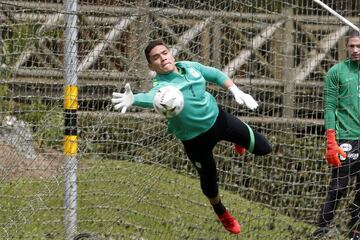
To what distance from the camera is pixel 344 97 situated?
28.0 ft

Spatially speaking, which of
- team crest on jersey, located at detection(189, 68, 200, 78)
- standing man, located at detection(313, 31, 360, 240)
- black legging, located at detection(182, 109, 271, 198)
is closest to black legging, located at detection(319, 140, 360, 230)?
standing man, located at detection(313, 31, 360, 240)

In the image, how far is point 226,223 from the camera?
26.1 ft

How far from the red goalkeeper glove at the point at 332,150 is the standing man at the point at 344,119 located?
3cm

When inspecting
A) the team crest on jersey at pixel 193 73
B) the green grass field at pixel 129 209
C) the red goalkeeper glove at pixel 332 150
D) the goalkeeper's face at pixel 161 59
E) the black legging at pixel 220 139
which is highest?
the goalkeeper's face at pixel 161 59

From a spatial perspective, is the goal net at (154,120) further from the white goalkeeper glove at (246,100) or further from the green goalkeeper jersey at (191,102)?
the white goalkeeper glove at (246,100)

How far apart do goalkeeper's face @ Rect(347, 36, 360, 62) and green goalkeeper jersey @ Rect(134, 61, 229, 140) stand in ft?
4.86

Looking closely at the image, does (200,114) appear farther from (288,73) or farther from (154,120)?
(288,73)

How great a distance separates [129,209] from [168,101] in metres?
1.99

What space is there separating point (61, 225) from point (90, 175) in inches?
18.2

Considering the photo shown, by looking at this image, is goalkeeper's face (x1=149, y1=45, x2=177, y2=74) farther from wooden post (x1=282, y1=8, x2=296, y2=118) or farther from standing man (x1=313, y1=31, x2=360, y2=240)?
wooden post (x1=282, y1=8, x2=296, y2=118)

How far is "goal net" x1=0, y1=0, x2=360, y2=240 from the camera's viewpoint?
26.7 feet

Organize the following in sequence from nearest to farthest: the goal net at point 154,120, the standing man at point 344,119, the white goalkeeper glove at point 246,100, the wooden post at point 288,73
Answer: the white goalkeeper glove at point 246,100 → the goal net at point 154,120 → the standing man at point 344,119 → the wooden post at point 288,73

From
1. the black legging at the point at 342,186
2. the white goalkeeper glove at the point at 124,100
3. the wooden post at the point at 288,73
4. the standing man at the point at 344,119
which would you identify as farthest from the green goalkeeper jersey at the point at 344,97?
the white goalkeeper glove at the point at 124,100

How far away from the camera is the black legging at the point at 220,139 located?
732 cm
